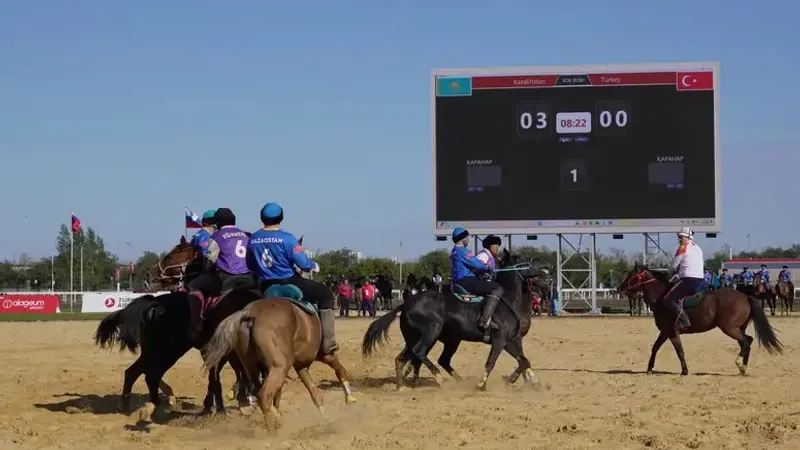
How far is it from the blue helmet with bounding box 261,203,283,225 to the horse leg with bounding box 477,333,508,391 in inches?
165

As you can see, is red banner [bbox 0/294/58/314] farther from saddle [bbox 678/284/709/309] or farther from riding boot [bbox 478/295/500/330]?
saddle [bbox 678/284/709/309]

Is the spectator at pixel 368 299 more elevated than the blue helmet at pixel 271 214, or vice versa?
the blue helmet at pixel 271 214

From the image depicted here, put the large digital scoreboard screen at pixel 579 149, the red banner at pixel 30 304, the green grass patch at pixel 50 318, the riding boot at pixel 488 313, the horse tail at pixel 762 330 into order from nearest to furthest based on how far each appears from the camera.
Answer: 1. the riding boot at pixel 488 313
2. the horse tail at pixel 762 330
3. the large digital scoreboard screen at pixel 579 149
4. the green grass patch at pixel 50 318
5. the red banner at pixel 30 304

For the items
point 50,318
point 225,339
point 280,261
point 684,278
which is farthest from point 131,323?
point 50,318

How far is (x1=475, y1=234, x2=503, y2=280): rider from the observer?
1390cm

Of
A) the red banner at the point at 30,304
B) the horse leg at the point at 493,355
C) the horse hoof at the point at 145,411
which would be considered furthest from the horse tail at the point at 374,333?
the red banner at the point at 30,304

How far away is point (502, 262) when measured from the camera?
14609mm

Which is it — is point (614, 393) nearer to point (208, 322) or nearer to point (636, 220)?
point (208, 322)

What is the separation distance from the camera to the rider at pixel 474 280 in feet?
45.5

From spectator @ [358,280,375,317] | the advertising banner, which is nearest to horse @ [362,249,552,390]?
spectator @ [358,280,375,317]

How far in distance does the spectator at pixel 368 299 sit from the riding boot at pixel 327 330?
2893 cm

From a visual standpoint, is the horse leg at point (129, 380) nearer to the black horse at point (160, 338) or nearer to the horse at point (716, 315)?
the black horse at point (160, 338)

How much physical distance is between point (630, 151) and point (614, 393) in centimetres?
1847

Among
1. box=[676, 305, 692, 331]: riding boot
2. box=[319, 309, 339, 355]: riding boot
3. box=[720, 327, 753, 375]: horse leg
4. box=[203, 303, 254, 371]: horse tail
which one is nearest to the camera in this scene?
box=[203, 303, 254, 371]: horse tail
